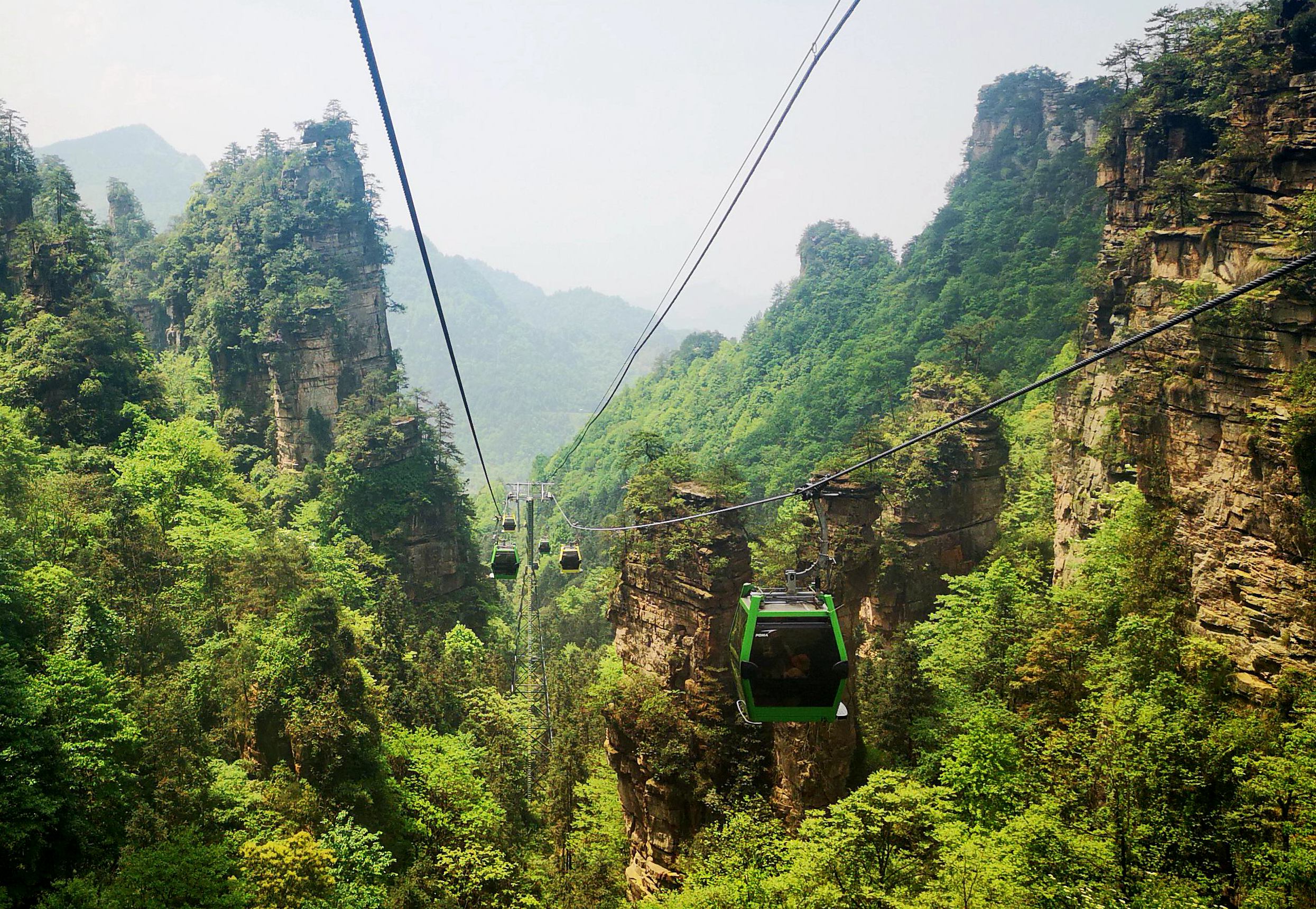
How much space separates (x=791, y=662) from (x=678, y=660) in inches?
637

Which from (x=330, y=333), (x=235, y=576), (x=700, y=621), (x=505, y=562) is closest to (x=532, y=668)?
(x=330, y=333)

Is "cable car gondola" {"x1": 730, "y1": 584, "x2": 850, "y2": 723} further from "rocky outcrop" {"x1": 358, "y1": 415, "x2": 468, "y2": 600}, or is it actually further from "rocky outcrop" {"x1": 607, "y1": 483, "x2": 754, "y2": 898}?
"rocky outcrop" {"x1": 358, "y1": 415, "x2": 468, "y2": 600}

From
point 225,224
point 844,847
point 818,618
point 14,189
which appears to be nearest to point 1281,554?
point 844,847

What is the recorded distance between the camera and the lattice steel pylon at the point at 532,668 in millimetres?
34375

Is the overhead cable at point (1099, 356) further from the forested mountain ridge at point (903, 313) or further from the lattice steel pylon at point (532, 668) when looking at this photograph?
the forested mountain ridge at point (903, 313)

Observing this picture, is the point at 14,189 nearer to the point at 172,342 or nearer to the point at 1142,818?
the point at 172,342

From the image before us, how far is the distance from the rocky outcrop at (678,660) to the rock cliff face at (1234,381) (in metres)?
11.6

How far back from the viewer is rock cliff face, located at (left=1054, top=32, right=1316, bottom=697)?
1634cm

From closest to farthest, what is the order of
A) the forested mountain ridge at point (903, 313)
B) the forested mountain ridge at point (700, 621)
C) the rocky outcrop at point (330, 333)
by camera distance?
the forested mountain ridge at point (700, 621)
the rocky outcrop at point (330, 333)
the forested mountain ridge at point (903, 313)

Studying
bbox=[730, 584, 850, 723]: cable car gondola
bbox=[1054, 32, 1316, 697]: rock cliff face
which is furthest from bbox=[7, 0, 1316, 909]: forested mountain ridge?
bbox=[730, 584, 850, 723]: cable car gondola

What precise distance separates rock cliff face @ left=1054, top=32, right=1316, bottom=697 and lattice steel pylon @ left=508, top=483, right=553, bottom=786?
57.6 feet

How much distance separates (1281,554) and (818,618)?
1157 cm

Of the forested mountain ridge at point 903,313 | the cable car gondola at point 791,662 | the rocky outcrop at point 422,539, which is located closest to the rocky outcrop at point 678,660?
the cable car gondola at point 791,662

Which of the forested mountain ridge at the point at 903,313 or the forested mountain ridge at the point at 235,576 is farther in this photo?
the forested mountain ridge at the point at 903,313
